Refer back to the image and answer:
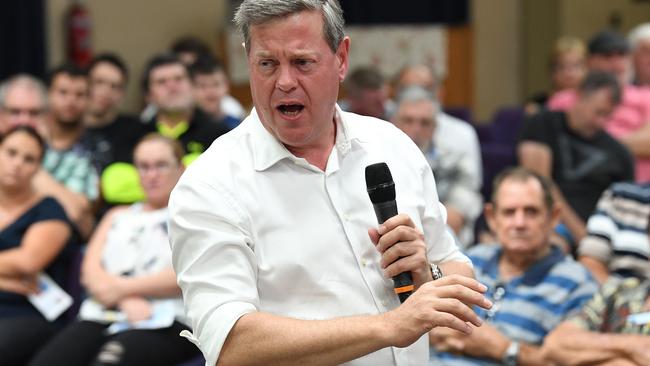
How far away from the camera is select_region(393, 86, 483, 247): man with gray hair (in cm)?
481

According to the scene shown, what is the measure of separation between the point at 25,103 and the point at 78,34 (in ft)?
9.53

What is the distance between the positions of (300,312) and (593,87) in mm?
3622

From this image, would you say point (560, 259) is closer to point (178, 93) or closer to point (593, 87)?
point (593, 87)

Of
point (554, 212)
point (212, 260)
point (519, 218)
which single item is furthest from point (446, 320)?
point (554, 212)

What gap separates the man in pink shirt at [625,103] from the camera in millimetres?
5570

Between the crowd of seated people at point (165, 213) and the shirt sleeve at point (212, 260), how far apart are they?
1744 millimetres

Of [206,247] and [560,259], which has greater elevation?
[206,247]

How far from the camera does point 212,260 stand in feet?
5.82

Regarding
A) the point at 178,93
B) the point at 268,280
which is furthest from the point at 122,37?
the point at 268,280

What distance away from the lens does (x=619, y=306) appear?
10.8 ft

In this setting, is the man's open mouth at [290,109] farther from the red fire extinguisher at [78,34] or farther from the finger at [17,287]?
the red fire extinguisher at [78,34]

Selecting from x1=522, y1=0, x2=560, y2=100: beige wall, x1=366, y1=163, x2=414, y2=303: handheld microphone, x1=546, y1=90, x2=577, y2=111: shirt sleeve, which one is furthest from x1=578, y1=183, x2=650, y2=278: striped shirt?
x1=522, y1=0, x2=560, y2=100: beige wall

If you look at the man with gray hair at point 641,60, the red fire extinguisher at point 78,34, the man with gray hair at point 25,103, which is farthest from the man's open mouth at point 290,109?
the red fire extinguisher at point 78,34

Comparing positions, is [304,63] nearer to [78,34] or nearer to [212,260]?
[212,260]
